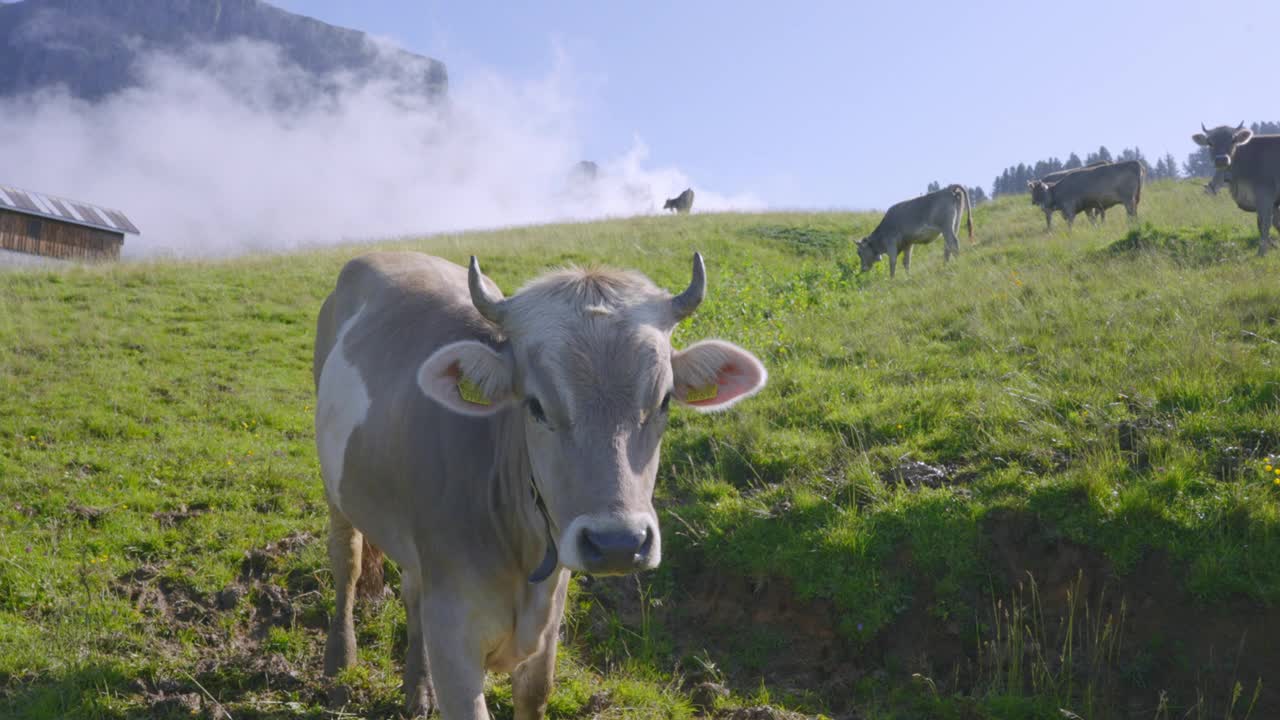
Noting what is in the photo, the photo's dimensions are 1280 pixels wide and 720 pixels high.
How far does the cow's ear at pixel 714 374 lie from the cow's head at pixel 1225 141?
14513mm

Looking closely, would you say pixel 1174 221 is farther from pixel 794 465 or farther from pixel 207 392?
pixel 207 392

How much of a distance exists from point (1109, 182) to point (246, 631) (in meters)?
24.1

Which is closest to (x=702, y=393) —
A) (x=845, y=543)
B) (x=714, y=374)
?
(x=714, y=374)

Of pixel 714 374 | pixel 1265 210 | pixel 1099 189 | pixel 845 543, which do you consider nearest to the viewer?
pixel 714 374

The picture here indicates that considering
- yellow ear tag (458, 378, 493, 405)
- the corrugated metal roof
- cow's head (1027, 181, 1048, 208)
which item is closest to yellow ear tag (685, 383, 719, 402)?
yellow ear tag (458, 378, 493, 405)

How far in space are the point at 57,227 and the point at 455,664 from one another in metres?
38.8

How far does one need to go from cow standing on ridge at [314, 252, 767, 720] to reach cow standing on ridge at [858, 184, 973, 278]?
60.0 feet

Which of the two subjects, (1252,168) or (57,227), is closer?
(1252,168)

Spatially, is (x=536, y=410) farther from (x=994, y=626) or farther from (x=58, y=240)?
(x=58, y=240)

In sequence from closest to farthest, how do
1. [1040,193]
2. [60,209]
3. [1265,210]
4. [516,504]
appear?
[516,504], [1265,210], [1040,193], [60,209]

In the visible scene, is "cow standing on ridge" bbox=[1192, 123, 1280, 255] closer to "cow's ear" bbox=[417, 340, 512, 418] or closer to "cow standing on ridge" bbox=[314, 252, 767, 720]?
"cow standing on ridge" bbox=[314, 252, 767, 720]

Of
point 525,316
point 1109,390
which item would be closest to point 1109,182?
point 1109,390

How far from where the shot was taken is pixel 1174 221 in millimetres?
17922

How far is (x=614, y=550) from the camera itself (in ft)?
9.21
